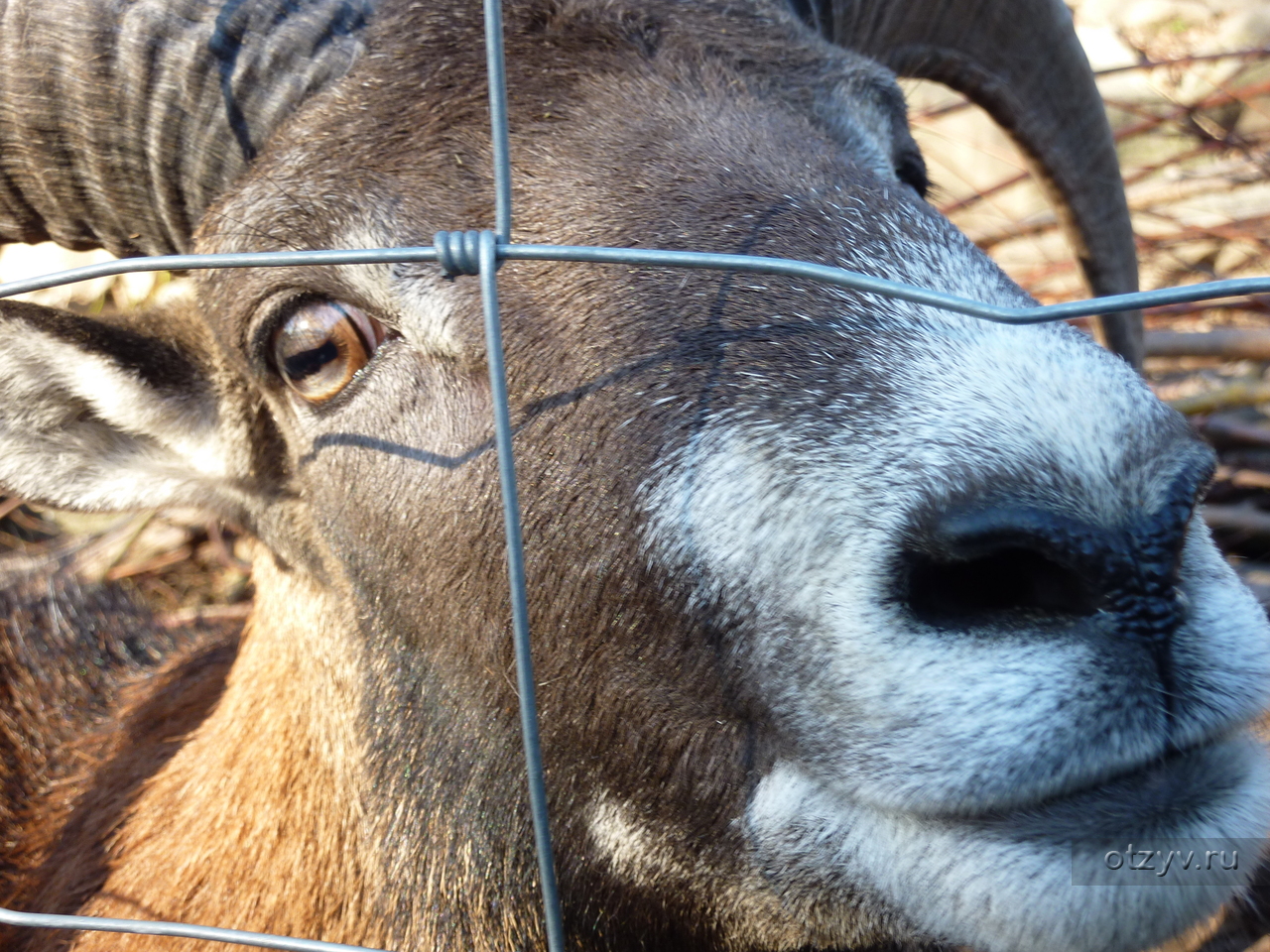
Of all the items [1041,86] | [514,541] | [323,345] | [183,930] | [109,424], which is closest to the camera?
[514,541]

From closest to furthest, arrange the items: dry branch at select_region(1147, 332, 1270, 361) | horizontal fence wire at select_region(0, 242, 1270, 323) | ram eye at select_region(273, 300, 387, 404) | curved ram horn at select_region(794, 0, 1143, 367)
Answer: horizontal fence wire at select_region(0, 242, 1270, 323) → ram eye at select_region(273, 300, 387, 404) → curved ram horn at select_region(794, 0, 1143, 367) → dry branch at select_region(1147, 332, 1270, 361)

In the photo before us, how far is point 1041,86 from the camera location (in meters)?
5.00

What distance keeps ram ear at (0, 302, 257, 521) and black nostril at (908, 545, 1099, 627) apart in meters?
2.03

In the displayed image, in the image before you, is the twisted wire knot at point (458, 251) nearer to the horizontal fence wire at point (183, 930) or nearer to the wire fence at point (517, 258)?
the wire fence at point (517, 258)

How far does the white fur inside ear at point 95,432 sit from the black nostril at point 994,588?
6.77 feet

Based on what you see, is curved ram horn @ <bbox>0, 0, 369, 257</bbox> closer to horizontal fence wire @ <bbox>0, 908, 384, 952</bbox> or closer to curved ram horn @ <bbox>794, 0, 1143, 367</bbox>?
horizontal fence wire @ <bbox>0, 908, 384, 952</bbox>

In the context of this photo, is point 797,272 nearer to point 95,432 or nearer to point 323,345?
point 323,345

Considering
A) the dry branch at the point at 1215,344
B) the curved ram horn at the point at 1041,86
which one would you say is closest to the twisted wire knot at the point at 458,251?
the curved ram horn at the point at 1041,86

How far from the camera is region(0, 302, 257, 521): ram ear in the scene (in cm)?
296

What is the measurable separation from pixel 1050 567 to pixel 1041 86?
3874mm

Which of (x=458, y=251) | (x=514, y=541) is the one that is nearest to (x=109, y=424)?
(x=458, y=251)

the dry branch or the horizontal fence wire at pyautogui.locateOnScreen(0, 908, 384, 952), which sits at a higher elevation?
the horizontal fence wire at pyautogui.locateOnScreen(0, 908, 384, 952)

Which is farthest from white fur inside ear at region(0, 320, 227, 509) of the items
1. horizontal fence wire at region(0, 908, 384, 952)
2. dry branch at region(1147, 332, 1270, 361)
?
dry branch at region(1147, 332, 1270, 361)

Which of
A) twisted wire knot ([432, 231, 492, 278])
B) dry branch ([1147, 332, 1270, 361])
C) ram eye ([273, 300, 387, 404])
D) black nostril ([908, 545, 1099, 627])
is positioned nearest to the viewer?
black nostril ([908, 545, 1099, 627])
